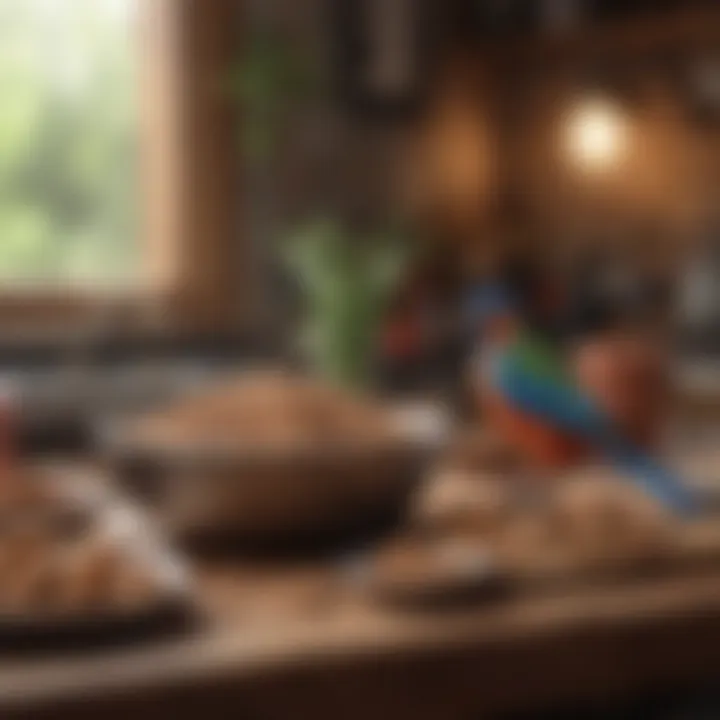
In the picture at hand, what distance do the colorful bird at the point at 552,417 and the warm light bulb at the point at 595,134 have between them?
87 centimetres

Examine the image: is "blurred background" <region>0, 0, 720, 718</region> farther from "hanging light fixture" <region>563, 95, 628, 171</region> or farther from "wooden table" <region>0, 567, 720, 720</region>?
"wooden table" <region>0, 567, 720, 720</region>

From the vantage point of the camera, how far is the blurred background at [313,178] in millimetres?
2113

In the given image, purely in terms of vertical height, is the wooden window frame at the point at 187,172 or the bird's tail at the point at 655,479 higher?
the wooden window frame at the point at 187,172

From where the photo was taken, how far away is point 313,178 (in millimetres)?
2270

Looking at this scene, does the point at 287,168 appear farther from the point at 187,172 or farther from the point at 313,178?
the point at 187,172

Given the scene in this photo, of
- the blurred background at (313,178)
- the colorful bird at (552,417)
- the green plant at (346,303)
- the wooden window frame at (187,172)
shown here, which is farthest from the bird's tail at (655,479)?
the wooden window frame at (187,172)

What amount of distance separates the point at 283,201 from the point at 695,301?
0.60 m

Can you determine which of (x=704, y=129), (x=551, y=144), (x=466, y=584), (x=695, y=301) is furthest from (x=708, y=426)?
(x=466, y=584)

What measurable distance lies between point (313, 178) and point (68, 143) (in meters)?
0.35

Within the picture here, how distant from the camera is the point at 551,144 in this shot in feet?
7.77

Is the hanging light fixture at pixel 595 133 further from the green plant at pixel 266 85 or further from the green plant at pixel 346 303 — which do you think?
the green plant at pixel 346 303

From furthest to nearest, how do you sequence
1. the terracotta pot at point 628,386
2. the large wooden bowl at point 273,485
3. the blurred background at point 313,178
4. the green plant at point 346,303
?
1. the blurred background at point 313,178
2. the green plant at point 346,303
3. the terracotta pot at point 628,386
4. the large wooden bowl at point 273,485

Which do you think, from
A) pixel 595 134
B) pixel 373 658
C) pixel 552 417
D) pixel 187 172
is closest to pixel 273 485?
pixel 373 658

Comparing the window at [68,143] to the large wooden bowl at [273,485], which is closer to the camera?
the large wooden bowl at [273,485]
